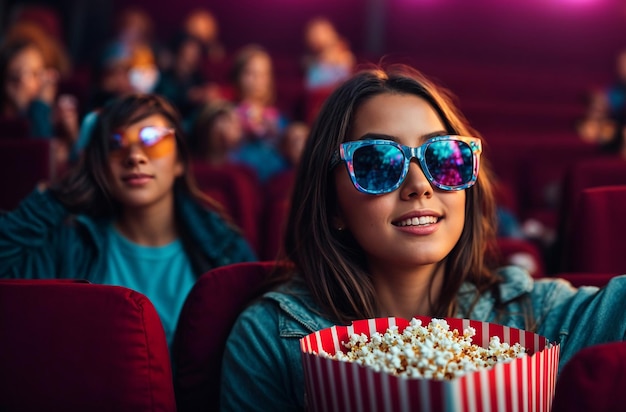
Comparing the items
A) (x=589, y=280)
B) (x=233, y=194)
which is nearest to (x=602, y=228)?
(x=589, y=280)

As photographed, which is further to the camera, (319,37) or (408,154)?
(319,37)

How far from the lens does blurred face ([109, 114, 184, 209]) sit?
149 cm

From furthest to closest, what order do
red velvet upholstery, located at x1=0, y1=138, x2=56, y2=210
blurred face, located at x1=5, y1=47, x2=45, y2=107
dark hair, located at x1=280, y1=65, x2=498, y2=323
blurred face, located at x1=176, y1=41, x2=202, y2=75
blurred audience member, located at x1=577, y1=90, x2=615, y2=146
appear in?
blurred audience member, located at x1=577, y1=90, x2=615, y2=146, blurred face, located at x1=176, y1=41, x2=202, y2=75, blurred face, located at x1=5, y1=47, x2=45, y2=107, red velvet upholstery, located at x1=0, y1=138, x2=56, y2=210, dark hair, located at x1=280, y1=65, x2=498, y2=323

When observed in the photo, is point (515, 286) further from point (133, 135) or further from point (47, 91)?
point (47, 91)

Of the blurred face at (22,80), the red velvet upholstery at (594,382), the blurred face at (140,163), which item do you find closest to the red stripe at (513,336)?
the red velvet upholstery at (594,382)

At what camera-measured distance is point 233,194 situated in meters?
2.06

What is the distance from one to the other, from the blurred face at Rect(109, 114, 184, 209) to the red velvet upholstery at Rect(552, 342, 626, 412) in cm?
103

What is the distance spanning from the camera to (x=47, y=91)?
262 cm

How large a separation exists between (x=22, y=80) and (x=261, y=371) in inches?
80.3

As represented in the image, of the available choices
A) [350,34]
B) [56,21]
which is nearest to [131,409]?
[56,21]

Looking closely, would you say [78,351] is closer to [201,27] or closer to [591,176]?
[591,176]

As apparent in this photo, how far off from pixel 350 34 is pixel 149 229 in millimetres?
5635

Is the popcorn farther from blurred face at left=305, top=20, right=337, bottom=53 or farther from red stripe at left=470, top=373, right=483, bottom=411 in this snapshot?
blurred face at left=305, top=20, right=337, bottom=53

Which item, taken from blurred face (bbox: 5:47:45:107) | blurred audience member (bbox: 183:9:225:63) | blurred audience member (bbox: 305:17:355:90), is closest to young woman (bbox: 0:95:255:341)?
blurred face (bbox: 5:47:45:107)
